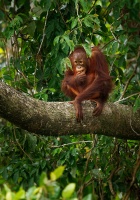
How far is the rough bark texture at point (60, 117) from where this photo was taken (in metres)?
4.24

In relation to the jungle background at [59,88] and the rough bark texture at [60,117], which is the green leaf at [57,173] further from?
the jungle background at [59,88]

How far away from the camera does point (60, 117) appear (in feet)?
15.0

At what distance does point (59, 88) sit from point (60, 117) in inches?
59.6

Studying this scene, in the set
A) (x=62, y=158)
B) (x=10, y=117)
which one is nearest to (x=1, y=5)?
(x=62, y=158)

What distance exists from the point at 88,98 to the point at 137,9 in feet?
3.61

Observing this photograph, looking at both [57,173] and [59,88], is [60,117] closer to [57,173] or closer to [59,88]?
[59,88]

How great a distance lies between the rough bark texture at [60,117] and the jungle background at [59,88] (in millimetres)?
300

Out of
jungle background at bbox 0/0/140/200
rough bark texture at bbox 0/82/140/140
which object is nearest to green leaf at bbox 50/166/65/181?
rough bark texture at bbox 0/82/140/140

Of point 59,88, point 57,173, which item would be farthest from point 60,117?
point 57,173

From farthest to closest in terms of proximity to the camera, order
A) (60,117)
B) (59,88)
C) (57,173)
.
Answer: (59,88) < (60,117) < (57,173)

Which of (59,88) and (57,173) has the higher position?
(59,88)

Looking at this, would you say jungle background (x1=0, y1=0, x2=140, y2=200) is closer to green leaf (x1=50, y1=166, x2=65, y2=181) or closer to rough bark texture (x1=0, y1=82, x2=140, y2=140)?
rough bark texture (x1=0, y1=82, x2=140, y2=140)

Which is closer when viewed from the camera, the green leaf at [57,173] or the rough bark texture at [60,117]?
the green leaf at [57,173]

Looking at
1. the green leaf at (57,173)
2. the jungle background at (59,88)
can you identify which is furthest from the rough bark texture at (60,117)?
the green leaf at (57,173)
